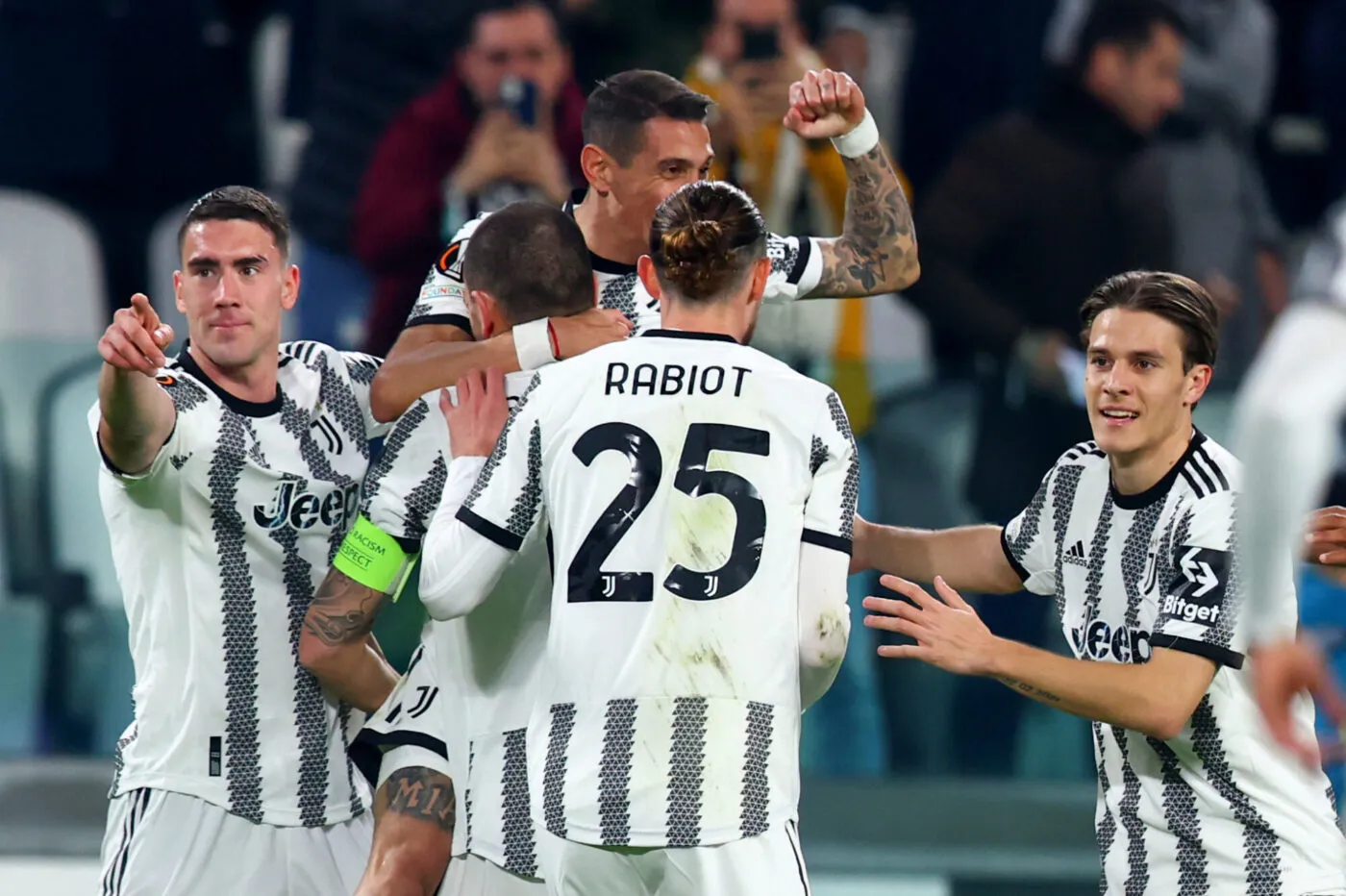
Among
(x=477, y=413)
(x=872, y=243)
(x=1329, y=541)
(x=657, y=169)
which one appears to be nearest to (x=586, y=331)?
(x=477, y=413)

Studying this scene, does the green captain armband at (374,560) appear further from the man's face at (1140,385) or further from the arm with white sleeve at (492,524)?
the man's face at (1140,385)

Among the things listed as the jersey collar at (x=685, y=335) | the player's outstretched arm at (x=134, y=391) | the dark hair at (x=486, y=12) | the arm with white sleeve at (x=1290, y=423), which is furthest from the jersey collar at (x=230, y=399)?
the dark hair at (x=486, y=12)

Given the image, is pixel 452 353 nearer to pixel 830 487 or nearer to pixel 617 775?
pixel 830 487

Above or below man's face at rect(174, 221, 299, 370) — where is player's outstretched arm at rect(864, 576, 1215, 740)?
below

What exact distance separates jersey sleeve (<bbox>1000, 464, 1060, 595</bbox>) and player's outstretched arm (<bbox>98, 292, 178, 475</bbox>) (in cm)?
178

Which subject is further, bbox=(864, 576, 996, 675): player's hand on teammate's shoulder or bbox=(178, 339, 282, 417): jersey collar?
bbox=(178, 339, 282, 417): jersey collar

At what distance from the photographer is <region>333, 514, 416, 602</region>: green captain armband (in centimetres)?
401

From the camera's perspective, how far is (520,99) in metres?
7.22

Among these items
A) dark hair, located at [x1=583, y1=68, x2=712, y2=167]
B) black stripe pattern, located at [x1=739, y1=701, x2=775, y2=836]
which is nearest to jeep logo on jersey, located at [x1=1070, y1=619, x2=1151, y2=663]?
black stripe pattern, located at [x1=739, y1=701, x2=775, y2=836]

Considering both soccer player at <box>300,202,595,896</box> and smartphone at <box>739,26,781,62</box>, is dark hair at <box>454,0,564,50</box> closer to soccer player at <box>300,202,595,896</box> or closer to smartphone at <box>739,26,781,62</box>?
smartphone at <box>739,26,781,62</box>

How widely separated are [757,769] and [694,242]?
96cm

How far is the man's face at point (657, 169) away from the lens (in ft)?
14.3

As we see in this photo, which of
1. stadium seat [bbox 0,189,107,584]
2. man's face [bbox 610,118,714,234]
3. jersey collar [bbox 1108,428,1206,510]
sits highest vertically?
stadium seat [bbox 0,189,107,584]

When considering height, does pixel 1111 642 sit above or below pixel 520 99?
below
